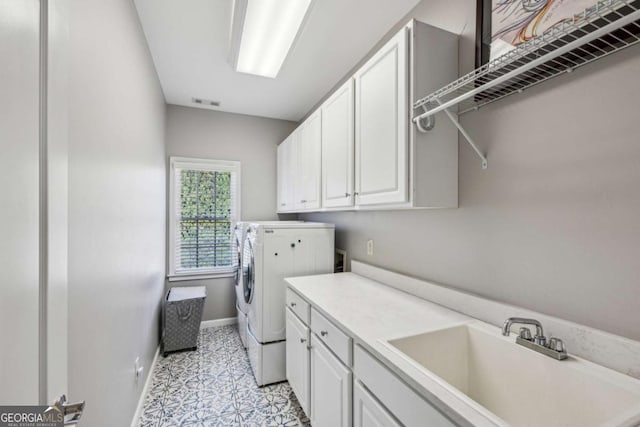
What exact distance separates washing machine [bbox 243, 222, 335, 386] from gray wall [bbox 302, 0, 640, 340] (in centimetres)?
113

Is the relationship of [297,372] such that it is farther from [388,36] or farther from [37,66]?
[388,36]

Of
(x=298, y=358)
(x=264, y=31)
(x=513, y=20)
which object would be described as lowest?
(x=298, y=358)

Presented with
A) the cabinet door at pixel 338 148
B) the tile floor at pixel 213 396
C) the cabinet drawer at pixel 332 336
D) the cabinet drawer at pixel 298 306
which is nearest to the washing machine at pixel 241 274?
the tile floor at pixel 213 396

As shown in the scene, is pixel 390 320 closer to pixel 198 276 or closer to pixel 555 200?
pixel 555 200

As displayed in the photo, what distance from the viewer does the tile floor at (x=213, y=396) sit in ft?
6.42

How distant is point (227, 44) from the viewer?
86.8 inches

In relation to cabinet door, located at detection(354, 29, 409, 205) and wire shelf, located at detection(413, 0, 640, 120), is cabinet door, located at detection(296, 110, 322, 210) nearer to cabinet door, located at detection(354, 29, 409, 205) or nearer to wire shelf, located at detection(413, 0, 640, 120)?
cabinet door, located at detection(354, 29, 409, 205)

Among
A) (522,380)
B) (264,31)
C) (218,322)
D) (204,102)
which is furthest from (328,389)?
(204,102)

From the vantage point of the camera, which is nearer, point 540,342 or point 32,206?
point 32,206

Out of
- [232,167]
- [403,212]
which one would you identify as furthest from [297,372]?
[232,167]

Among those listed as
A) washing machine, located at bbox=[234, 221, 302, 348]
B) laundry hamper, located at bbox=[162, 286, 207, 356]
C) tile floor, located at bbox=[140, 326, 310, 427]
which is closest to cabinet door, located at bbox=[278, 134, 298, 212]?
washing machine, located at bbox=[234, 221, 302, 348]

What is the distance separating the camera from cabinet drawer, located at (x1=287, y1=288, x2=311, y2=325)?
177 centimetres

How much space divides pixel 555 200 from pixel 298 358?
1704 mm

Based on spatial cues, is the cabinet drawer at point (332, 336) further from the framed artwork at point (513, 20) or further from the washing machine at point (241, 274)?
the framed artwork at point (513, 20)
